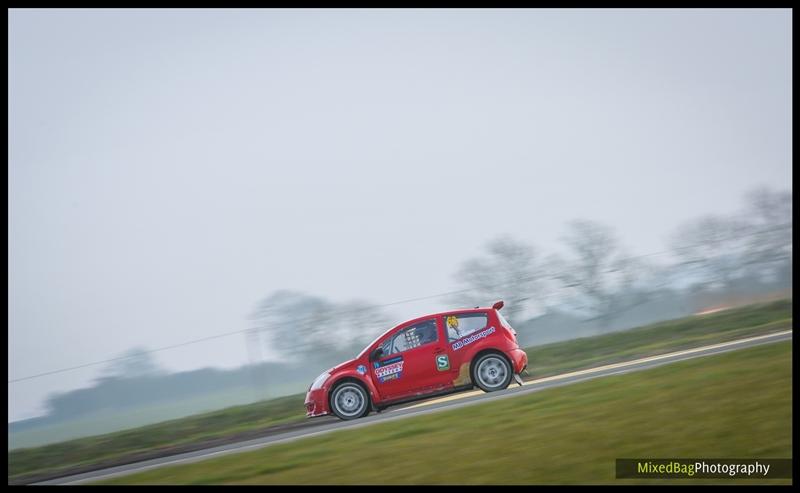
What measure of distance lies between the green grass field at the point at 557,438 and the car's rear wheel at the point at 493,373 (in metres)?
1.34

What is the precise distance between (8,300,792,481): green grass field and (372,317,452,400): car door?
339 cm

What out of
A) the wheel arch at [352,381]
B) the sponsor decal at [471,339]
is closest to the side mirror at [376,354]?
the wheel arch at [352,381]

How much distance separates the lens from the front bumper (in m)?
13.9

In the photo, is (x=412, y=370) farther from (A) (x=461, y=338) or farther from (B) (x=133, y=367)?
(B) (x=133, y=367)

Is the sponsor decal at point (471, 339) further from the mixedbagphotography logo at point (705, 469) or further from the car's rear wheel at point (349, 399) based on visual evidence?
the mixedbagphotography logo at point (705, 469)

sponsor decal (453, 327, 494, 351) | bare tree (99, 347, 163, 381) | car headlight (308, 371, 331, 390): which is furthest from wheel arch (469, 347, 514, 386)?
bare tree (99, 347, 163, 381)

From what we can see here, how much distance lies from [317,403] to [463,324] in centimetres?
273

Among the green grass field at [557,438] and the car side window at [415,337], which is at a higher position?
the car side window at [415,337]

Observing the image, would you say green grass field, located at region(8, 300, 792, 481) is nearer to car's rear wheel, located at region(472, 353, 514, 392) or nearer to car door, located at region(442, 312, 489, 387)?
Result: car's rear wheel, located at region(472, 353, 514, 392)

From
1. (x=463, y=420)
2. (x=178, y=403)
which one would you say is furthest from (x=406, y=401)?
(x=178, y=403)

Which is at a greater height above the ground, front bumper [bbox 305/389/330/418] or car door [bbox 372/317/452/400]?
car door [bbox 372/317/452/400]

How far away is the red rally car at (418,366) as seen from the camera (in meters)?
13.8

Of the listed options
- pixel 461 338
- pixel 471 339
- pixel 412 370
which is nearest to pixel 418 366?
pixel 412 370

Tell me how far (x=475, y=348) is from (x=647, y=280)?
33.8ft
